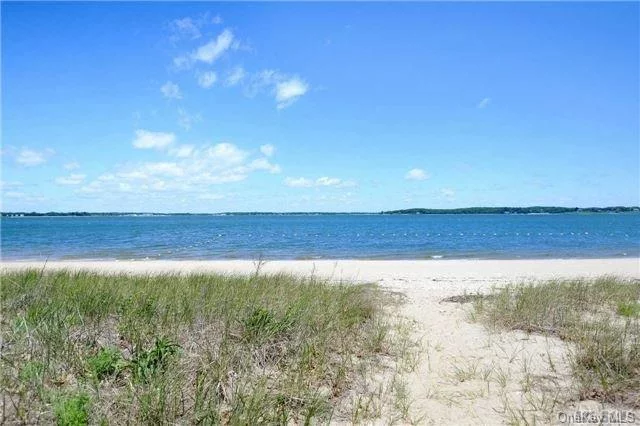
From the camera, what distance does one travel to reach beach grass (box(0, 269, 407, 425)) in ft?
11.4

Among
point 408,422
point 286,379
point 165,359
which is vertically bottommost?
point 408,422

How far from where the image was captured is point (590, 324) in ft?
20.2

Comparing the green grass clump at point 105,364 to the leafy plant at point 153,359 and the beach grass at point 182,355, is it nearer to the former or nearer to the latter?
the beach grass at point 182,355

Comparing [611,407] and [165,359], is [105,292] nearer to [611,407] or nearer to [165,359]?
[165,359]

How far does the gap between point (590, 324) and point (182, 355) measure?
6358mm

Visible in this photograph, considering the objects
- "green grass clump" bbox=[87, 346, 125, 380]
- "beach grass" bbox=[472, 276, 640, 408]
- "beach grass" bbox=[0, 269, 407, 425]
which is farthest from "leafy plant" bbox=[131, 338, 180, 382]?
"beach grass" bbox=[472, 276, 640, 408]

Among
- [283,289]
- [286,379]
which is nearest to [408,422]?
[286,379]

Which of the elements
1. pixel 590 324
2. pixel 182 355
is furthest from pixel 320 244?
pixel 182 355

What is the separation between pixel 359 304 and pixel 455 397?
311cm

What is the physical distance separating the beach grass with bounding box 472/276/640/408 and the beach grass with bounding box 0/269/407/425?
7.43 ft

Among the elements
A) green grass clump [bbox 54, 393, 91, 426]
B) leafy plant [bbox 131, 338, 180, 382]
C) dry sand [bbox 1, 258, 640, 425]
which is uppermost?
leafy plant [bbox 131, 338, 180, 382]

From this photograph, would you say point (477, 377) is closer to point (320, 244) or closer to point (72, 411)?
point (72, 411)

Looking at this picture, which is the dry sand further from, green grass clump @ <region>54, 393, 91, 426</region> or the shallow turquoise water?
the shallow turquoise water

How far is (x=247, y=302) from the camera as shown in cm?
599
